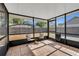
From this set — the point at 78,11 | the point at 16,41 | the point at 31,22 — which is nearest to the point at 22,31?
the point at 31,22

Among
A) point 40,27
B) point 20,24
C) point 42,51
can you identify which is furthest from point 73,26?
point 20,24

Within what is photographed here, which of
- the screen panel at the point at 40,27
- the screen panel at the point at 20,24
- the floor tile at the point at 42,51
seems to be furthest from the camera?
the screen panel at the point at 40,27

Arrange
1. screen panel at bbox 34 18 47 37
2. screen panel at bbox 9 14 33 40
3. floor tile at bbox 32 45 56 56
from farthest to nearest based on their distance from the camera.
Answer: screen panel at bbox 34 18 47 37
screen panel at bbox 9 14 33 40
floor tile at bbox 32 45 56 56

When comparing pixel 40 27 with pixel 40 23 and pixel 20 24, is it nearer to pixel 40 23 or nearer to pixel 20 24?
pixel 40 23

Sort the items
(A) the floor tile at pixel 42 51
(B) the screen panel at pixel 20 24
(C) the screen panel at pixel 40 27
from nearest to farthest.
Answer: (A) the floor tile at pixel 42 51, (B) the screen panel at pixel 20 24, (C) the screen panel at pixel 40 27

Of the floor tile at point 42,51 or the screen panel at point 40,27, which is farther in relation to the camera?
the screen panel at point 40,27

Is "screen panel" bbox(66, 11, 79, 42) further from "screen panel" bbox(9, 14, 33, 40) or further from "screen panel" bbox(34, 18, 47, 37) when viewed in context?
"screen panel" bbox(9, 14, 33, 40)

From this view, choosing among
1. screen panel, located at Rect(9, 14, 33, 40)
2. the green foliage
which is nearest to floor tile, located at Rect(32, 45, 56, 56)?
screen panel, located at Rect(9, 14, 33, 40)

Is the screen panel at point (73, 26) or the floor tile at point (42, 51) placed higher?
the screen panel at point (73, 26)

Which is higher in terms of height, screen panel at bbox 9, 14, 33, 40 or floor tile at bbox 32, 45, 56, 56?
screen panel at bbox 9, 14, 33, 40

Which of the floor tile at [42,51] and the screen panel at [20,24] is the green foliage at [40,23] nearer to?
the screen panel at [20,24]

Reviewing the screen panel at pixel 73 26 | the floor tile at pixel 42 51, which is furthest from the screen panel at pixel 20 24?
the screen panel at pixel 73 26

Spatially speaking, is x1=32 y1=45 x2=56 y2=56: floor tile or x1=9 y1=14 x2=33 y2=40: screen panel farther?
x1=9 y1=14 x2=33 y2=40: screen panel

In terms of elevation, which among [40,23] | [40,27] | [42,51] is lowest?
[42,51]
